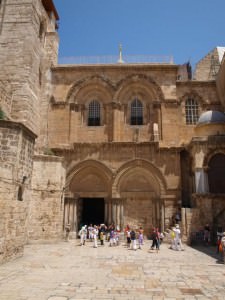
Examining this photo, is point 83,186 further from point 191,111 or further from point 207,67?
point 207,67

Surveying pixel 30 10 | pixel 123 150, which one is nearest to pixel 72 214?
pixel 123 150

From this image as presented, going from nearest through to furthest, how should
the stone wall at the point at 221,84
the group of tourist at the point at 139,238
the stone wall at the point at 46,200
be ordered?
the group of tourist at the point at 139,238, the stone wall at the point at 46,200, the stone wall at the point at 221,84

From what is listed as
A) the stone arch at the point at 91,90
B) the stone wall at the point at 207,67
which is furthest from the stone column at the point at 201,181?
the stone wall at the point at 207,67

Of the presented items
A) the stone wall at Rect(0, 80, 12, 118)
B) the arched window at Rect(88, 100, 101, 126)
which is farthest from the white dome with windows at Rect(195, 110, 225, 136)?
the stone wall at Rect(0, 80, 12, 118)

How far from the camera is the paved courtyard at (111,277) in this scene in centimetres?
635

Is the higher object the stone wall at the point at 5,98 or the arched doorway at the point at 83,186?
the stone wall at the point at 5,98

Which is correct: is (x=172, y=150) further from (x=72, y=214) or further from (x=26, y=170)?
(x=26, y=170)

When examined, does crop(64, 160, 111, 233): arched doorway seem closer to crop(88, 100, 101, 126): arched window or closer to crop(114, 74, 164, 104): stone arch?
crop(88, 100, 101, 126): arched window

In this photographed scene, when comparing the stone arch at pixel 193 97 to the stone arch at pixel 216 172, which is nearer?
the stone arch at pixel 216 172

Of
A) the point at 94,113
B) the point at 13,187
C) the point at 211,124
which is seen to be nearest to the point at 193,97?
the point at 211,124

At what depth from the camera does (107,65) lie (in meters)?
20.9

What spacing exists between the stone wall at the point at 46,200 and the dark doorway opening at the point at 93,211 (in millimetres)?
5489

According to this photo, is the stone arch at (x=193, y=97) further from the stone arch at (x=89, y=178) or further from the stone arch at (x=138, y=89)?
the stone arch at (x=89, y=178)

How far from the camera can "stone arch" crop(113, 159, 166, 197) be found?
18.8m
